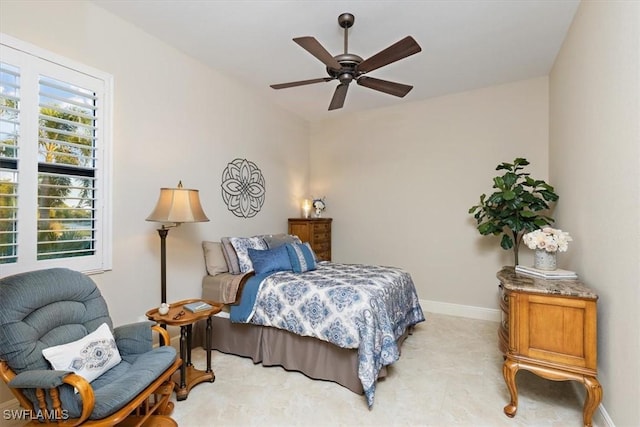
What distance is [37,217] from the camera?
215cm

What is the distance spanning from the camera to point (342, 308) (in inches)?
96.1

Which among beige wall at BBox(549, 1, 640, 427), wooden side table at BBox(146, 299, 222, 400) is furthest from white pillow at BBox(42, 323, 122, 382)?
beige wall at BBox(549, 1, 640, 427)

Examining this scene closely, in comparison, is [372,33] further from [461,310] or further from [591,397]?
[461,310]

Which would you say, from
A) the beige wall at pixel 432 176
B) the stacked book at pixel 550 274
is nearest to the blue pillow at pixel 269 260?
the beige wall at pixel 432 176

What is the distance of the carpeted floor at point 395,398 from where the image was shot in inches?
81.0

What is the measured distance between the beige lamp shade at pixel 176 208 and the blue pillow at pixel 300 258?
1.08 meters

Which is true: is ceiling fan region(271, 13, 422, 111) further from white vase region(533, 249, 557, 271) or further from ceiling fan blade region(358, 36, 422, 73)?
white vase region(533, 249, 557, 271)

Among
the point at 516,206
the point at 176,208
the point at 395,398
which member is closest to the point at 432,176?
the point at 516,206

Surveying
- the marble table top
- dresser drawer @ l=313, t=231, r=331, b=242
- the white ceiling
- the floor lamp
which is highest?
the white ceiling

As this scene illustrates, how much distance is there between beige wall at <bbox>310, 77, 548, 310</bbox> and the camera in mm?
3953

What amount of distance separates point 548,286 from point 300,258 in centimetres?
212

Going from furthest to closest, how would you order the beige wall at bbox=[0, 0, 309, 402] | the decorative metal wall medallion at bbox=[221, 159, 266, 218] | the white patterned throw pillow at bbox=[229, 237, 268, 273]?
the decorative metal wall medallion at bbox=[221, 159, 266, 218], the white patterned throw pillow at bbox=[229, 237, 268, 273], the beige wall at bbox=[0, 0, 309, 402]

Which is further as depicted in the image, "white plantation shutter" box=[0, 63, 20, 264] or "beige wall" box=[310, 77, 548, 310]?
"beige wall" box=[310, 77, 548, 310]

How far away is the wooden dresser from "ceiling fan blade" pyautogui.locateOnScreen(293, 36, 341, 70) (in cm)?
273
